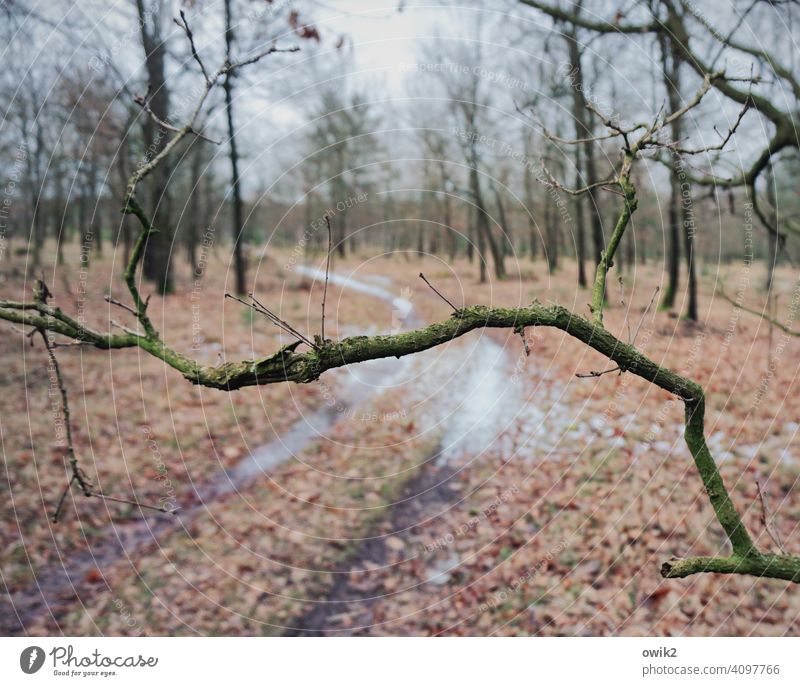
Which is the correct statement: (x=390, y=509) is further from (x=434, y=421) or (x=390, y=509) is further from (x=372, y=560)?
(x=434, y=421)

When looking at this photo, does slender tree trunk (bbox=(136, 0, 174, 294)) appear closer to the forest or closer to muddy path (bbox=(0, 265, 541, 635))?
the forest

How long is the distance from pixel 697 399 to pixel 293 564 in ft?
13.1

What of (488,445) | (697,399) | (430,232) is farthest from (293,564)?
(430,232)

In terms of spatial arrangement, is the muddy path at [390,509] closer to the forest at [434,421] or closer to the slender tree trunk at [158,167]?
the forest at [434,421]

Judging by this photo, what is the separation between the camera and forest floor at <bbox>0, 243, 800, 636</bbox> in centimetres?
418

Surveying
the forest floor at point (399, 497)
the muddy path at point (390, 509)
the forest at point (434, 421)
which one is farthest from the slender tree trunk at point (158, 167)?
the muddy path at point (390, 509)

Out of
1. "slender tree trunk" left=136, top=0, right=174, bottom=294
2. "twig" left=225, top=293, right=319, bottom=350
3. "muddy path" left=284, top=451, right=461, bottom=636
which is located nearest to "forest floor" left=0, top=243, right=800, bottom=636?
→ "muddy path" left=284, top=451, right=461, bottom=636

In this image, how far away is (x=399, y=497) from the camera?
19.3ft

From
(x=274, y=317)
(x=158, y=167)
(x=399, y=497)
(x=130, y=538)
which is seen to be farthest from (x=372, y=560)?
(x=158, y=167)

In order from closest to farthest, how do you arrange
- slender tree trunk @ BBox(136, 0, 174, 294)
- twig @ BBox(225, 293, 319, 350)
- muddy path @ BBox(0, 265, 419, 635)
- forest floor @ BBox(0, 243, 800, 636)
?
1. twig @ BBox(225, 293, 319, 350)
2. forest floor @ BBox(0, 243, 800, 636)
3. muddy path @ BBox(0, 265, 419, 635)
4. slender tree trunk @ BBox(136, 0, 174, 294)

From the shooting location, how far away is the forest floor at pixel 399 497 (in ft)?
13.7

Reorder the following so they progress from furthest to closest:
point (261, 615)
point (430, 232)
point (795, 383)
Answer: point (430, 232)
point (795, 383)
point (261, 615)

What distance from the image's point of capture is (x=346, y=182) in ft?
47.6
